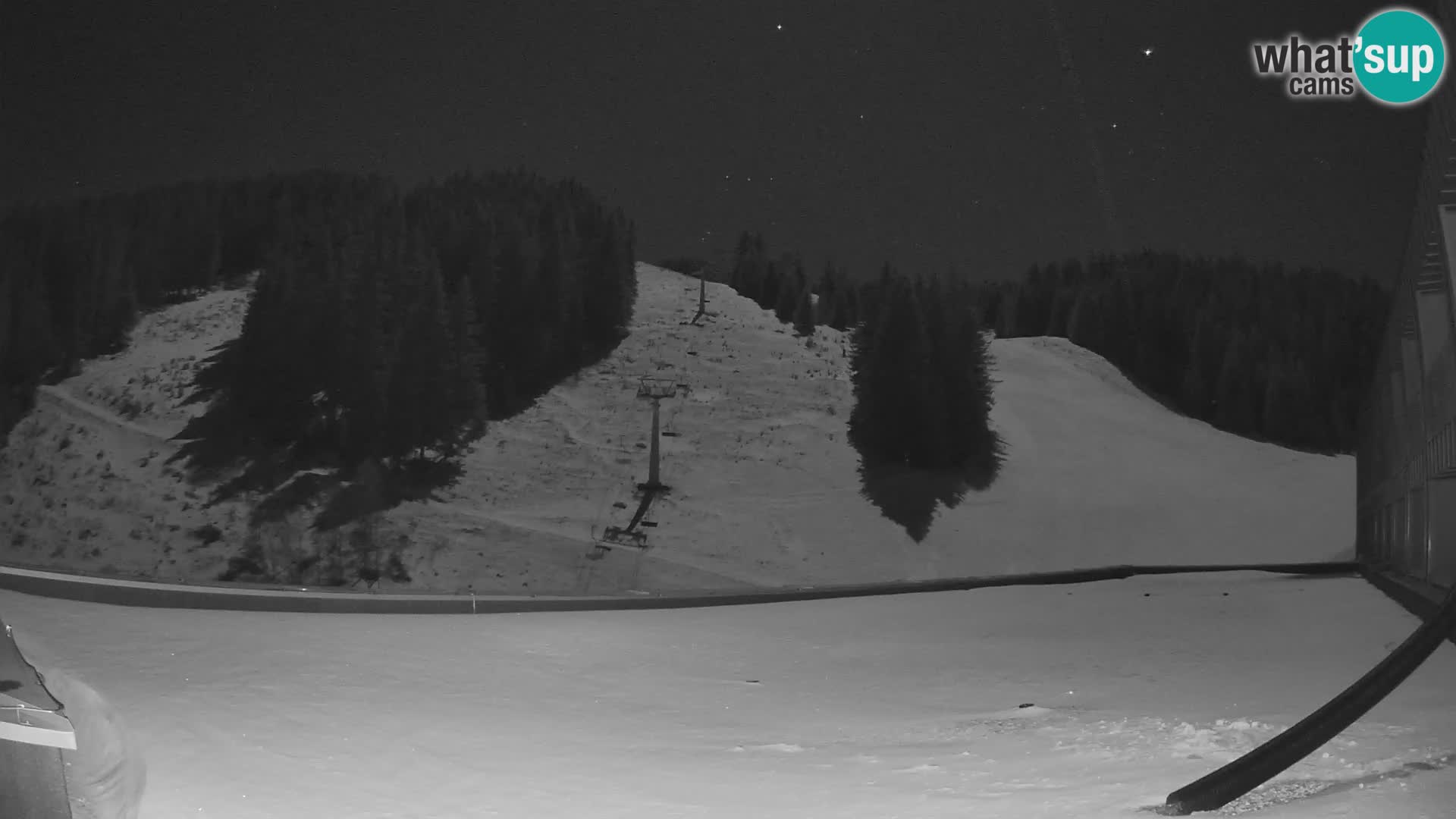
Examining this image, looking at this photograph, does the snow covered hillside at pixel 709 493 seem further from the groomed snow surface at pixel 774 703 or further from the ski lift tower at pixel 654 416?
the groomed snow surface at pixel 774 703

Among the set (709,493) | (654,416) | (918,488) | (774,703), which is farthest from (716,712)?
(918,488)

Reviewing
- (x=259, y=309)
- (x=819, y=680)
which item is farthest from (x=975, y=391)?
(x=819, y=680)

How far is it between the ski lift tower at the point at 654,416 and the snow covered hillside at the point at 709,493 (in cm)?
105

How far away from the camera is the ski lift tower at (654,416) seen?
6133cm

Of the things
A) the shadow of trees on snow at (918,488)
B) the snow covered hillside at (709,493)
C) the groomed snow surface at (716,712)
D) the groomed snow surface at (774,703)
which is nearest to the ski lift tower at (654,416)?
the snow covered hillside at (709,493)

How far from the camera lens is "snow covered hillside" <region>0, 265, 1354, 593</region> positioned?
5572 centimetres

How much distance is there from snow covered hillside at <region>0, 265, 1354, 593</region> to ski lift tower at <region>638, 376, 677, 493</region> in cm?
105

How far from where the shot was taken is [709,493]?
211 ft

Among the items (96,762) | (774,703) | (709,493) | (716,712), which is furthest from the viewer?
(709,493)

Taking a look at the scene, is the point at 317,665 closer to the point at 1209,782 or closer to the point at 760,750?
the point at 760,750

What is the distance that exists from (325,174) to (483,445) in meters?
69.0

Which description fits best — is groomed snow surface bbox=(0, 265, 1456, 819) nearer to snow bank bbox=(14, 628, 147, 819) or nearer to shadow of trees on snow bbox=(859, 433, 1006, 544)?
snow bank bbox=(14, 628, 147, 819)

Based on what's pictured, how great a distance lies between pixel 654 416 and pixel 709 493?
6.45 m

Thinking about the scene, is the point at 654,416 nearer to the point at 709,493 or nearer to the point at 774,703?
the point at 709,493
